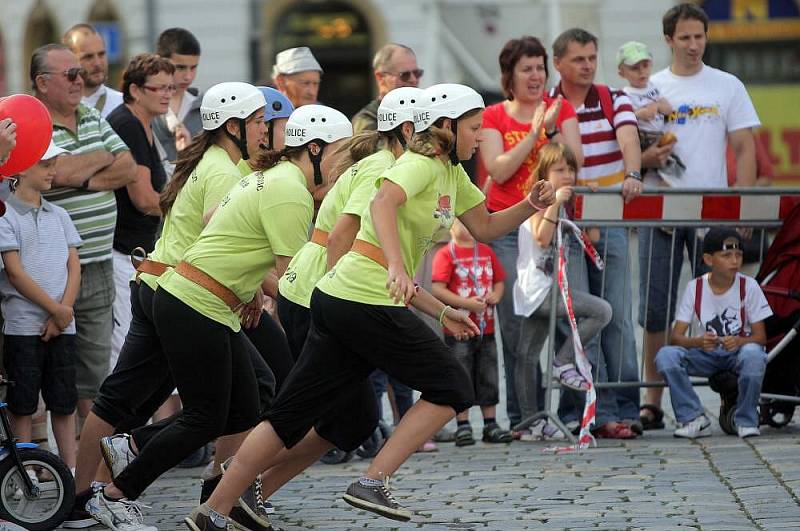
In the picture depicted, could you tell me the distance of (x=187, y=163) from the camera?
7051 millimetres

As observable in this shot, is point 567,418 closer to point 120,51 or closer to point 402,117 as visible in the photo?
point 402,117

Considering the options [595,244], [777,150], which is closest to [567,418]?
[595,244]

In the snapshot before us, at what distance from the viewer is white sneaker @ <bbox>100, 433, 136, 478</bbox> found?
22.7 feet

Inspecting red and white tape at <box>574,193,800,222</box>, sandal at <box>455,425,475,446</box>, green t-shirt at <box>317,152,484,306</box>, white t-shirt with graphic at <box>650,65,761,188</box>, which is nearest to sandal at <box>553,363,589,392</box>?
A: sandal at <box>455,425,475,446</box>

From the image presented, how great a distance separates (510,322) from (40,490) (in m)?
3.42

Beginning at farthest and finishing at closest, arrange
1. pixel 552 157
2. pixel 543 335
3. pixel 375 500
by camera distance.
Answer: pixel 543 335, pixel 552 157, pixel 375 500

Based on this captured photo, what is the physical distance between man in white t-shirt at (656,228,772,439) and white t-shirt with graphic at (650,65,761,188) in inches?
24.1

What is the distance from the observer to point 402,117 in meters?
6.96

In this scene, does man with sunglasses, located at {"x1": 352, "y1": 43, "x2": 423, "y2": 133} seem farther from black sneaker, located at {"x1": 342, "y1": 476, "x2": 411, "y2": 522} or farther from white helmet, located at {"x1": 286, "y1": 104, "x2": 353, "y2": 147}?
black sneaker, located at {"x1": 342, "y1": 476, "x2": 411, "y2": 522}

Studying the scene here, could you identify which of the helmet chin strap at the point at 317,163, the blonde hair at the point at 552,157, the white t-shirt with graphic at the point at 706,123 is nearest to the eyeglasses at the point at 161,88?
the helmet chin strap at the point at 317,163

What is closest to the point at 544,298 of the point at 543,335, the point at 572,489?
the point at 543,335

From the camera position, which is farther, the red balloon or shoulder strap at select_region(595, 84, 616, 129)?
shoulder strap at select_region(595, 84, 616, 129)

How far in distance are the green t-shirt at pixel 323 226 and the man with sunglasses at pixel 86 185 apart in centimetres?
134

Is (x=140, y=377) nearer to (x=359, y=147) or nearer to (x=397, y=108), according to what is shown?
(x=359, y=147)
